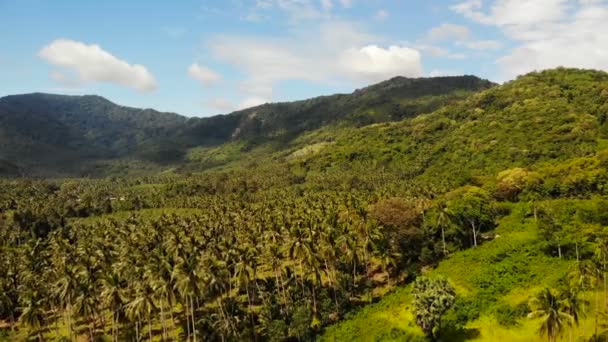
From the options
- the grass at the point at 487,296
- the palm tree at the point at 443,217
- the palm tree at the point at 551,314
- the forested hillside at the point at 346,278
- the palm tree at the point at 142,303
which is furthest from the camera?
the palm tree at the point at 443,217

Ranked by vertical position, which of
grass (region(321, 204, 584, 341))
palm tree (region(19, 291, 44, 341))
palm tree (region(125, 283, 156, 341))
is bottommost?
grass (region(321, 204, 584, 341))

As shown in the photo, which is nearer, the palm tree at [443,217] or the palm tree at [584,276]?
the palm tree at [584,276]

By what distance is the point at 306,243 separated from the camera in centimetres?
9956

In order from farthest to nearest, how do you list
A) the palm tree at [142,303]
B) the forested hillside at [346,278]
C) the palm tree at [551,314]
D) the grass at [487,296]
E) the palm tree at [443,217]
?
the palm tree at [443,217], the grass at [487,296], the forested hillside at [346,278], the palm tree at [142,303], the palm tree at [551,314]

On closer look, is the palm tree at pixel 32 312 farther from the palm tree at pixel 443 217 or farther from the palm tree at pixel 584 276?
the palm tree at pixel 584 276

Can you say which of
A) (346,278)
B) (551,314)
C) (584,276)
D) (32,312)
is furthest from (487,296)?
(32,312)

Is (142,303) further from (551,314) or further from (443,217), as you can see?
(443,217)

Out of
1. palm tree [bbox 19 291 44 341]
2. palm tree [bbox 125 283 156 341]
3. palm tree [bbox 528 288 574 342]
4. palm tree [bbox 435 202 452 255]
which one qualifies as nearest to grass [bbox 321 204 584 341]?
palm tree [bbox 435 202 452 255]

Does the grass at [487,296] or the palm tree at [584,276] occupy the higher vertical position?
the palm tree at [584,276]

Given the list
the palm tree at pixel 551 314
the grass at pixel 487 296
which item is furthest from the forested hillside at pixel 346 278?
the grass at pixel 487 296

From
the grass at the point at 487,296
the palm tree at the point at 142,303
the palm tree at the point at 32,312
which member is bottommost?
the grass at the point at 487,296

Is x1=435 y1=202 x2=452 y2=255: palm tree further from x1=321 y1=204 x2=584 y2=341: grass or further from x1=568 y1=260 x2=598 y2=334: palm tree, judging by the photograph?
x1=568 y1=260 x2=598 y2=334: palm tree

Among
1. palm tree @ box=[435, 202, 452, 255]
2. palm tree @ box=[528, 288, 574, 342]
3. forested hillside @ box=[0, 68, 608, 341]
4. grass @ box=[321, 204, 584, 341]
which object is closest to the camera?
palm tree @ box=[528, 288, 574, 342]

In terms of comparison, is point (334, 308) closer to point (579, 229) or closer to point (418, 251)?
point (418, 251)
